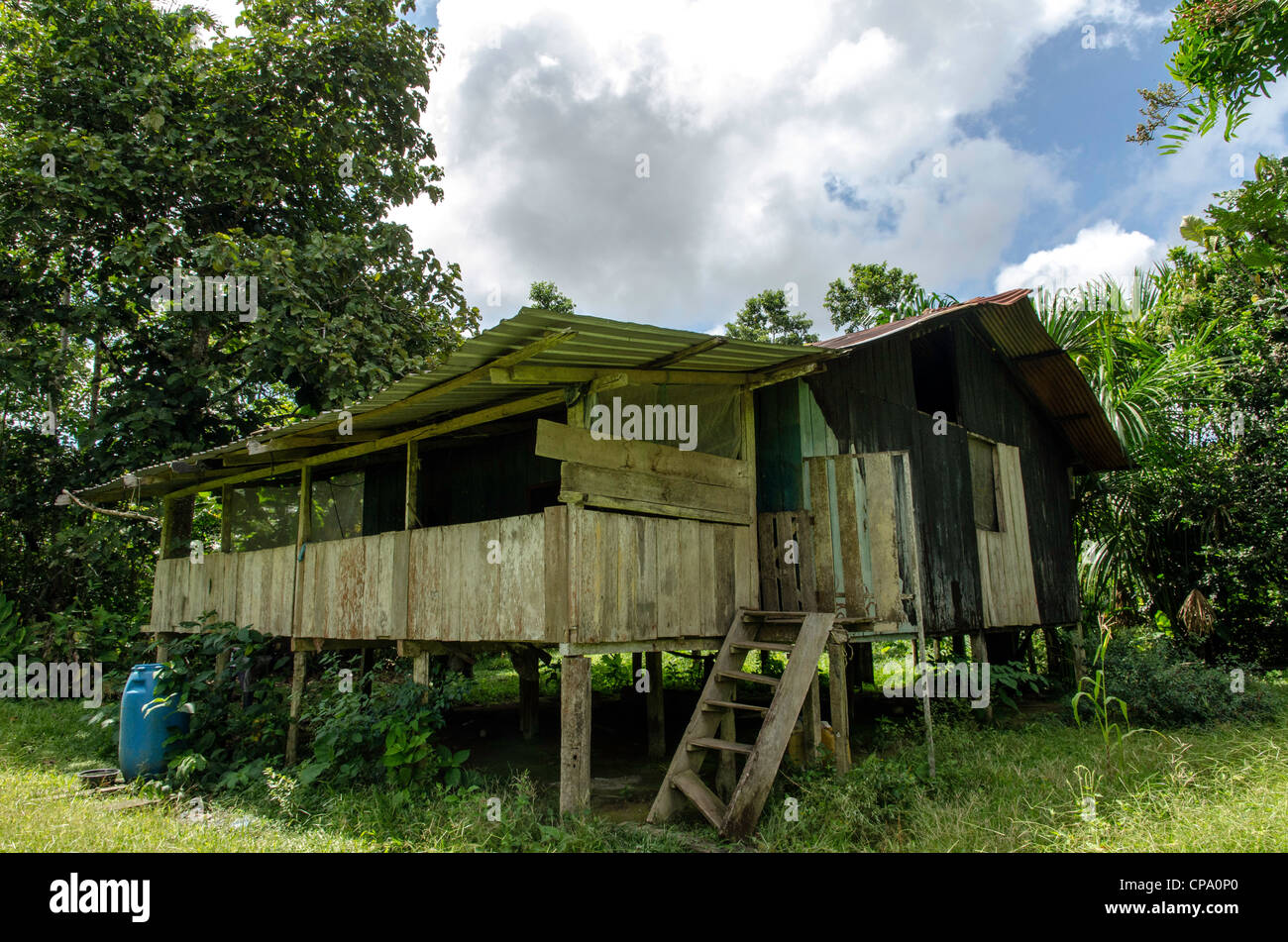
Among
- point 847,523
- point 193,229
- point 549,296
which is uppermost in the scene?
point 549,296

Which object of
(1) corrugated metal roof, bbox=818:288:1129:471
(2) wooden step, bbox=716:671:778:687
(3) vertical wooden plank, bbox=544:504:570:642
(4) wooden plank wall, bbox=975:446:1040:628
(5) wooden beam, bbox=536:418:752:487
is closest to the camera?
(5) wooden beam, bbox=536:418:752:487

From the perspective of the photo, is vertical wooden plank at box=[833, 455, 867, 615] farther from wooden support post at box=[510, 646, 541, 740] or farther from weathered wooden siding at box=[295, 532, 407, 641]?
weathered wooden siding at box=[295, 532, 407, 641]

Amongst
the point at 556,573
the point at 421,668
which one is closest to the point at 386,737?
the point at 421,668

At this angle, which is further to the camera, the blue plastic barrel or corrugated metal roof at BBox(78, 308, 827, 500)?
the blue plastic barrel

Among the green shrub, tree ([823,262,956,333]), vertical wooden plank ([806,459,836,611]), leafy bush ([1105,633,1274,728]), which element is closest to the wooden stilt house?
vertical wooden plank ([806,459,836,611])

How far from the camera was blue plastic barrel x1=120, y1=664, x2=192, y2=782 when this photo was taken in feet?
26.4

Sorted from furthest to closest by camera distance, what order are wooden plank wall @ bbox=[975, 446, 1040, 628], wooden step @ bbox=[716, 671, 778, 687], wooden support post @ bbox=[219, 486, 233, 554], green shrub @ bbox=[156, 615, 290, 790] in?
wooden support post @ bbox=[219, 486, 233, 554], wooden plank wall @ bbox=[975, 446, 1040, 628], green shrub @ bbox=[156, 615, 290, 790], wooden step @ bbox=[716, 671, 778, 687]

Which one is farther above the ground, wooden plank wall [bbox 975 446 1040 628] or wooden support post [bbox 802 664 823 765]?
wooden plank wall [bbox 975 446 1040 628]

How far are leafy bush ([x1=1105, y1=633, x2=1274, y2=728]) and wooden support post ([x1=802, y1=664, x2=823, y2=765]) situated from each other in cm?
487

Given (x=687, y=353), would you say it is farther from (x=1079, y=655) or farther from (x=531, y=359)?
(x=1079, y=655)

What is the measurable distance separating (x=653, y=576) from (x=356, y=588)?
3399 millimetres

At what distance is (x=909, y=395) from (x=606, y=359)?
4.80 m

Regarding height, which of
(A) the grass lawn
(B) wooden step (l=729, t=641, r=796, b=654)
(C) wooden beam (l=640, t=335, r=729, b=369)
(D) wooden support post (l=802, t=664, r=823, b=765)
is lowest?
(A) the grass lawn

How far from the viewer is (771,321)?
27922mm
